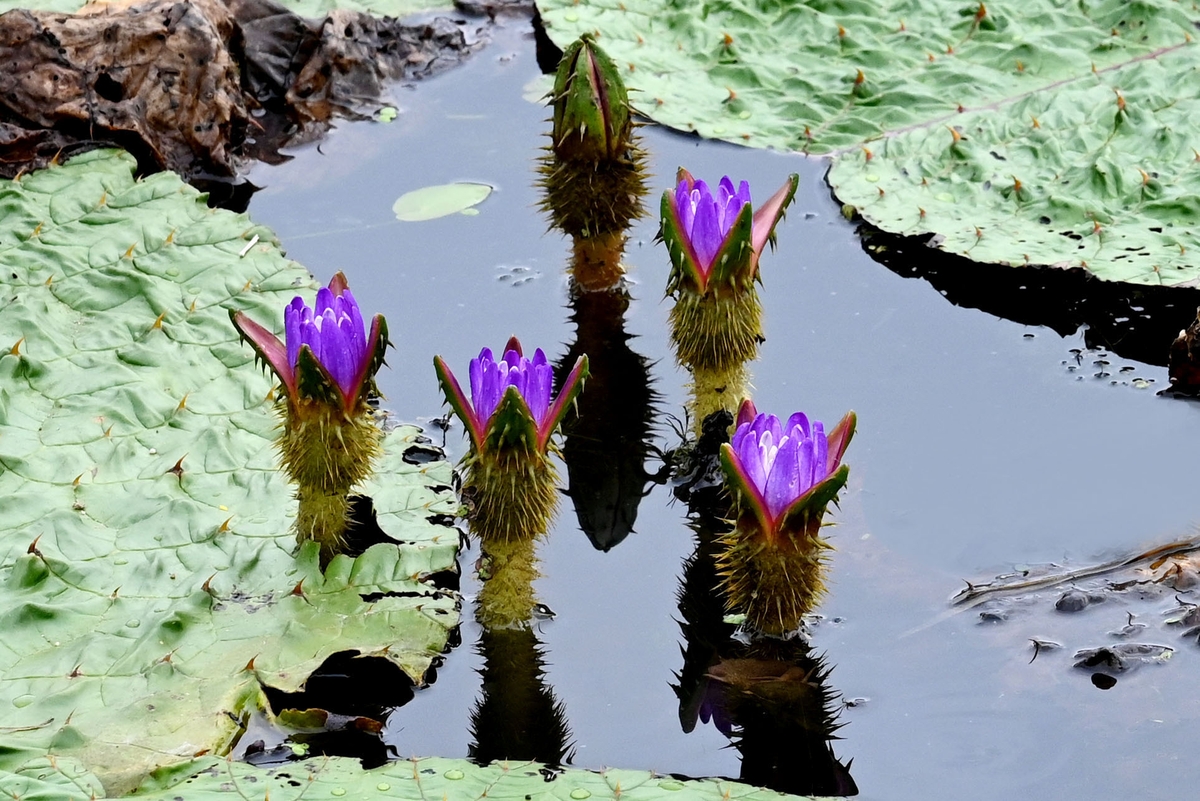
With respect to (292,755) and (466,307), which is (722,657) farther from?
(466,307)

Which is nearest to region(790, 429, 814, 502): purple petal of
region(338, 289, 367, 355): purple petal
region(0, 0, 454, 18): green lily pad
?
region(338, 289, 367, 355): purple petal

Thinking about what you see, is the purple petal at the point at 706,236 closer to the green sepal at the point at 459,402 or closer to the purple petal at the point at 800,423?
the purple petal at the point at 800,423

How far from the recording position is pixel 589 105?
3.97 meters

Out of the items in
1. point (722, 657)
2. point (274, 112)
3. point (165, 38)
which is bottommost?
point (722, 657)

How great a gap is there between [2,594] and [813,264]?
2.76 m

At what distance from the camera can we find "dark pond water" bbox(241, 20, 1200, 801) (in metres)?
2.88

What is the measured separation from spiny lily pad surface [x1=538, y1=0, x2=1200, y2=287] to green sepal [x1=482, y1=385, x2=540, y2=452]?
207 centimetres

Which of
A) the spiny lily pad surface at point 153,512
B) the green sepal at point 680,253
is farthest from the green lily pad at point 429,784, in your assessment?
the green sepal at point 680,253

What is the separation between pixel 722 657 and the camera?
3.12 metres

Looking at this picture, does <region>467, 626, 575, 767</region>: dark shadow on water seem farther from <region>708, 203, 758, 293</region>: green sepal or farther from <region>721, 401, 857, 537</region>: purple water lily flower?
<region>708, 203, 758, 293</region>: green sepal

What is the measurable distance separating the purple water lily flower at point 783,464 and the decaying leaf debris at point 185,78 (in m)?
3.05

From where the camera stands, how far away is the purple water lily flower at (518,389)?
2.95m

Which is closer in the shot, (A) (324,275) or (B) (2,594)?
(B) (2,594)

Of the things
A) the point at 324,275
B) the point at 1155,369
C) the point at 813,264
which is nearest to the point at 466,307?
the point at 324,275
